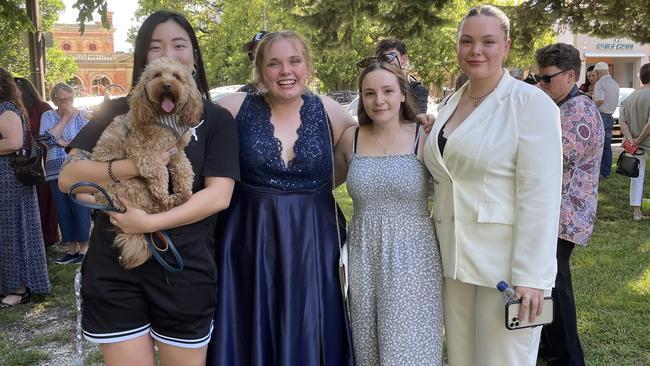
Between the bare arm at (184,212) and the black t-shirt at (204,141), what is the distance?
43 millimetres

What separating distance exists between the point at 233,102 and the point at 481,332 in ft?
5.51

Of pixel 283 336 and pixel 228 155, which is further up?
pixel 228 155

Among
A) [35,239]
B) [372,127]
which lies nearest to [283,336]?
[372,127]

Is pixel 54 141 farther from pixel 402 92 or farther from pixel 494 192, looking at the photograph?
pixel 494 192

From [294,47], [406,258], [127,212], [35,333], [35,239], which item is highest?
[294,47]

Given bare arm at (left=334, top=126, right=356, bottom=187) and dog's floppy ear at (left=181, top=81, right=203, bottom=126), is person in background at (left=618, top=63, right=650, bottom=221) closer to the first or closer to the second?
bare arm at (left=334, top=126, right=356, bottom=187)

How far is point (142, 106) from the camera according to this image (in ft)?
7.24

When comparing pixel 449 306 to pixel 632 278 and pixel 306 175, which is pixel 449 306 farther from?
pixel 632 278

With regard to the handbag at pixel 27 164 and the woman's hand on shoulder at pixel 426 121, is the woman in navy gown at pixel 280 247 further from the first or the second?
the handbag at pixel 27 164

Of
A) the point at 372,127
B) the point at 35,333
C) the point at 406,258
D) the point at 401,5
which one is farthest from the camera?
the point at 401,5

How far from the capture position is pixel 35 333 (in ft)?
15.5

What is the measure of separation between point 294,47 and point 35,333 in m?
3.51

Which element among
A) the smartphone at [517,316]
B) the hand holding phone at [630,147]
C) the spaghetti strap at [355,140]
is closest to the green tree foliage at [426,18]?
the hand holding phone at [630,147]

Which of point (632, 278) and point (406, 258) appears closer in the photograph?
point (406, 258)
